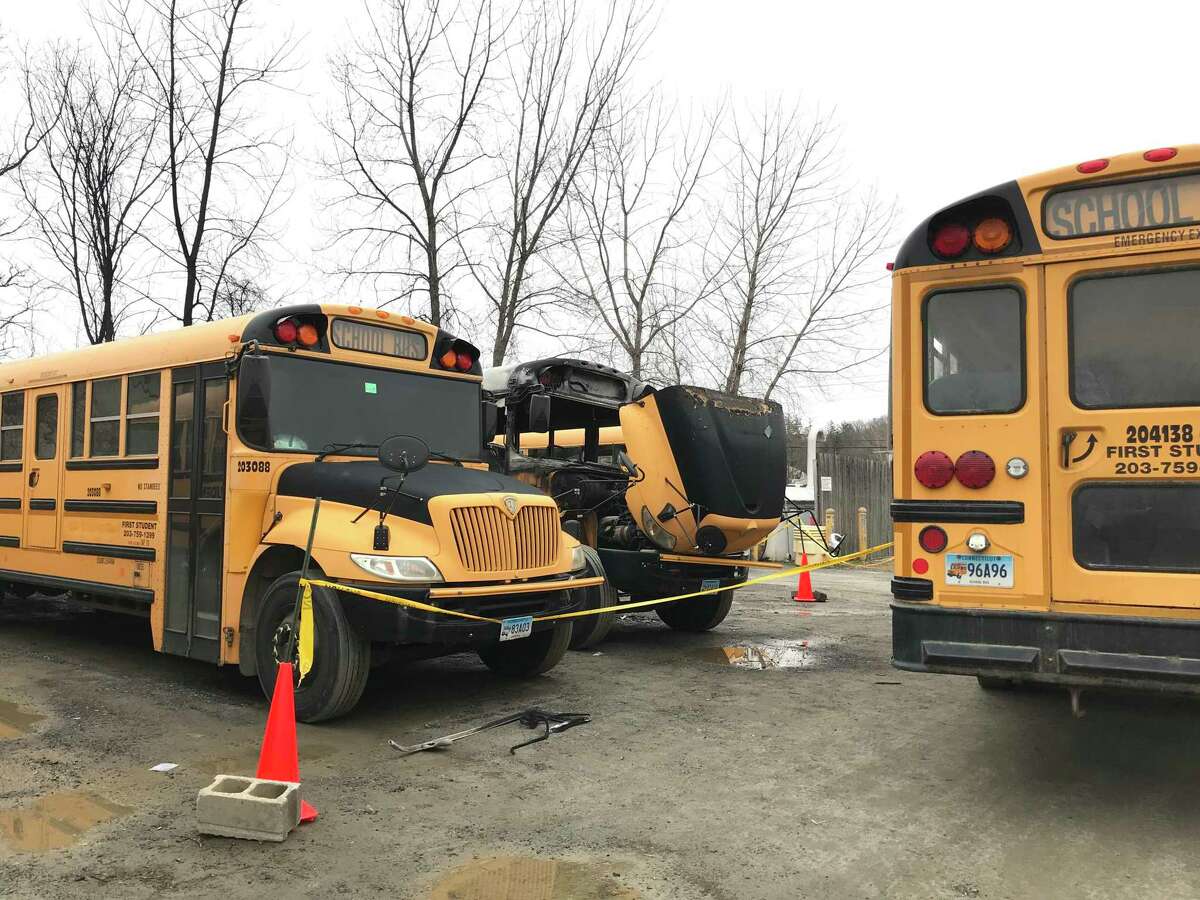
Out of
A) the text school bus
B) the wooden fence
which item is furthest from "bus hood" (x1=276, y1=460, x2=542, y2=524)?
the wooden fence

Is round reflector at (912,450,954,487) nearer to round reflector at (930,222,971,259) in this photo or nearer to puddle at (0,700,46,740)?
round reflector at (930,222,971,259)

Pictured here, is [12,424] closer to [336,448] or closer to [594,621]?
[336,448]

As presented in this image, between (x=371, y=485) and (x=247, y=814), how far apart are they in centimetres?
236

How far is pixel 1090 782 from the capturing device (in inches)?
185

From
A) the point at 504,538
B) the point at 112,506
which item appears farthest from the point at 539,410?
the point at 112,506

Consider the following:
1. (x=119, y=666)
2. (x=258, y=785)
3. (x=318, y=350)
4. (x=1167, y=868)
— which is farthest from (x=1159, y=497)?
(x=119, y=666)

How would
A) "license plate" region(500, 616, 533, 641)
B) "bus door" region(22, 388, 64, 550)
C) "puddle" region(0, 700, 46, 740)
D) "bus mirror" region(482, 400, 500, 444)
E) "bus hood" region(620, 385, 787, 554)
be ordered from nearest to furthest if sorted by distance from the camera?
"puddle" region(0, 700, 46, 740), "license plate" region(500, 616, 533, 641), "bus mirror" region(482, 400, 500, 444), "bus door" region(22, 388, 64, 550), "bus hood" region(620, 385, 787, 554)

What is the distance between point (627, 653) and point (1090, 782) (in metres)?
4.58

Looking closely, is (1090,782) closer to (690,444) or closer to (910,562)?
(910,562)

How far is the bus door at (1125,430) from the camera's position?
3.96 m

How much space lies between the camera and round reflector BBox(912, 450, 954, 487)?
436 centimetres

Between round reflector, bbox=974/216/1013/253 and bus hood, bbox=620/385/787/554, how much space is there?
4238 mm

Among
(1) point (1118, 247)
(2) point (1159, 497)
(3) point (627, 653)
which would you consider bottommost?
(3) point (627, 653)

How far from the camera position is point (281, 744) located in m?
4.09
